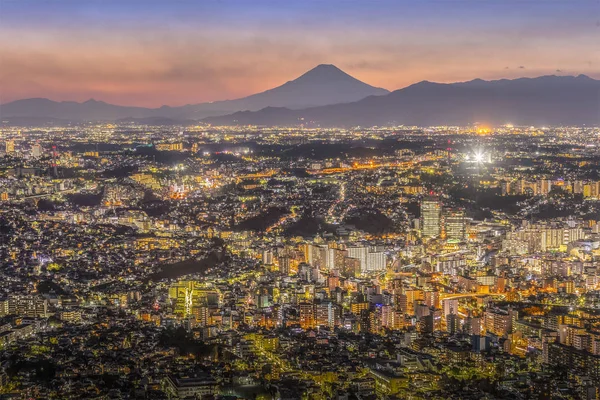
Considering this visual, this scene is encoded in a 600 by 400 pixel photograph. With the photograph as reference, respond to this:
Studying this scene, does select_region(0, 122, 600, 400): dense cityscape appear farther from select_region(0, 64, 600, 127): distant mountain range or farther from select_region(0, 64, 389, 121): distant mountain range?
select_region(0, 64, 389, 121): distant mountain range

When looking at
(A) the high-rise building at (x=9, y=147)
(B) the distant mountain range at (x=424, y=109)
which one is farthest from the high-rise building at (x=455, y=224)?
(B) the distant mountain range at (x=424, y=109)

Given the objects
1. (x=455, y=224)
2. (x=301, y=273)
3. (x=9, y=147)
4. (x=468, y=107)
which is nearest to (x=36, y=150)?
(x=9, y=147)

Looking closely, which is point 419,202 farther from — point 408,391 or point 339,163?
point 408,391

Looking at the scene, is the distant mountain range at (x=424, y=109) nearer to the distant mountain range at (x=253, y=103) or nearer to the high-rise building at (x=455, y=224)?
the distant mountain range at (x=253, y=103)

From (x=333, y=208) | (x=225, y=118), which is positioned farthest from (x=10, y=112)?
(x=333, y=208)

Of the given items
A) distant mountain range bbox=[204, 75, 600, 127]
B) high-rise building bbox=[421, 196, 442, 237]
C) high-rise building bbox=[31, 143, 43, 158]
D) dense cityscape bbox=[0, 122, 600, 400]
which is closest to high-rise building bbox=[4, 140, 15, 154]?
dense cityscape bbox=[0, 122, 600, 400]
